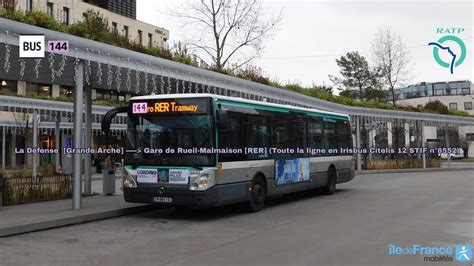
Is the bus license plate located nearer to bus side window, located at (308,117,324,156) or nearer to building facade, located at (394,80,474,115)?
bus side window, located at (308,117,324,156)

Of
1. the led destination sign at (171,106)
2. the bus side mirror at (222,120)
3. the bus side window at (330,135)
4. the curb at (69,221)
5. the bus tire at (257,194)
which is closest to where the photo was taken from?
the curb at (69,221)

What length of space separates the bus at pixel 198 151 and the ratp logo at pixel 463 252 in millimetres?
5469

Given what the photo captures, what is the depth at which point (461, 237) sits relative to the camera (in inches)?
377

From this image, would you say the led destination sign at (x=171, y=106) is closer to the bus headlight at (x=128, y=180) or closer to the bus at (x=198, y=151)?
the bus at (x=198, y=151)

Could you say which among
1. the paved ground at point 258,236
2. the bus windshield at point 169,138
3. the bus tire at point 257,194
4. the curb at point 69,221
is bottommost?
the paved ground at point 258,236

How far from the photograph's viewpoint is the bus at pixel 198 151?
38.2ft

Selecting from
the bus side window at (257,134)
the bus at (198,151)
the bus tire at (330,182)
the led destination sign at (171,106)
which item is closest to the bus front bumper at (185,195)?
the bus at (198,151)

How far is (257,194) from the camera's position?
13.5 metres

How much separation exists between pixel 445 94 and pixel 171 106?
9636cm

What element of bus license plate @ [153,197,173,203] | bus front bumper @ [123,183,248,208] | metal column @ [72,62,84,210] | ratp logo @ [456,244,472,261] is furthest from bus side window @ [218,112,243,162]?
ratp logo @ [456,244,472,261]

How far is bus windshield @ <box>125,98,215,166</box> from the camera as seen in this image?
460 inches

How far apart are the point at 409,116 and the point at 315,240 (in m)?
29.5

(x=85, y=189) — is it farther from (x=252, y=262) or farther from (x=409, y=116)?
(x=409, y=116)

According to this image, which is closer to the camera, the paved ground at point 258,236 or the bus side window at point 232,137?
the paved ground at point 258,236
